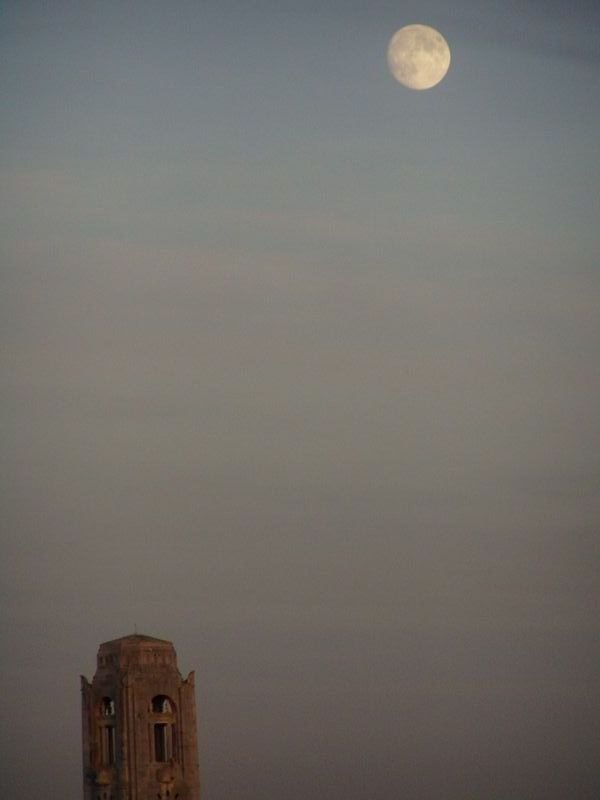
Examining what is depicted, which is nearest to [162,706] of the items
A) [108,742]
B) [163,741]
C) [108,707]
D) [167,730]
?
[167,730]

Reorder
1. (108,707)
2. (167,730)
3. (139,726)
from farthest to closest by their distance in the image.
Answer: (167,730) < (139,726) < (108,707)

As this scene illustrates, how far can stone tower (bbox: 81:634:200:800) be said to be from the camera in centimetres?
15062

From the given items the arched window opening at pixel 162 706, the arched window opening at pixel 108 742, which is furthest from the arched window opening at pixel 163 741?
the arched window opening at pixel 108 742

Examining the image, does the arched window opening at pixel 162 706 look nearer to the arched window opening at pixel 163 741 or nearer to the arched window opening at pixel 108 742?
the arched window opening at pixel 163 741

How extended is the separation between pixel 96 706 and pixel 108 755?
7.83 feet

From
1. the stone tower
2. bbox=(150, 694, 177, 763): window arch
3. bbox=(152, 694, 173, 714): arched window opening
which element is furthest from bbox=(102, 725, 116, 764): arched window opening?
bbox=(152, 694, 173, 714): arched window opening

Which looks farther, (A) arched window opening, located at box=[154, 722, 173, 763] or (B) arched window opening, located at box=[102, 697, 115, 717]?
(A) arched window opening, located at box=[154, 722, 173, 763]

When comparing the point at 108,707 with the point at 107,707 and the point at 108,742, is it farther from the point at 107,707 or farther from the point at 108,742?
the point at 108,742

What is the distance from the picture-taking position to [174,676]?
151375mm

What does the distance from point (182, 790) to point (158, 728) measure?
332 cm

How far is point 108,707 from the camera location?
15225 cm

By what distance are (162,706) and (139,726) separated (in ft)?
4.54

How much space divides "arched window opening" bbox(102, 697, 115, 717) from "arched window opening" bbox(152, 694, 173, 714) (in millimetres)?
1909

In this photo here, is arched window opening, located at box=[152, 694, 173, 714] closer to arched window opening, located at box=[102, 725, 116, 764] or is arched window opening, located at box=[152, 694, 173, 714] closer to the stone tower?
the stone tower
